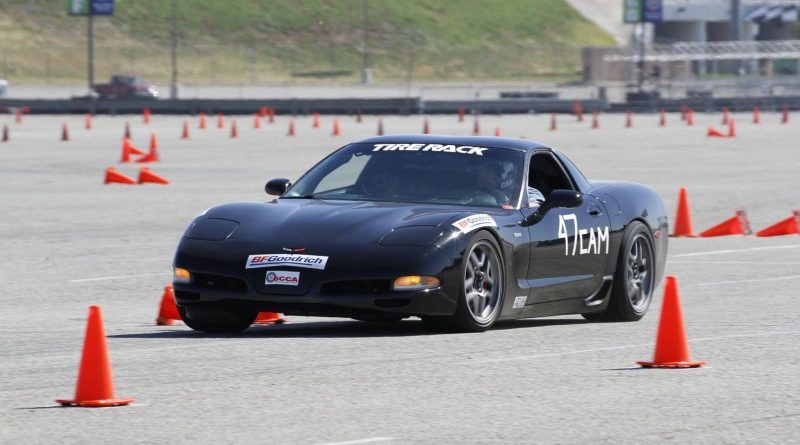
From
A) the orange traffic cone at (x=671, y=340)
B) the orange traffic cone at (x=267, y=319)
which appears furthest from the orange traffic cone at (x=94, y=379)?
the orange traffic cone at (x=267, y=319)

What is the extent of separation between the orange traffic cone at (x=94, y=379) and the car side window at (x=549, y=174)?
5.18 metres

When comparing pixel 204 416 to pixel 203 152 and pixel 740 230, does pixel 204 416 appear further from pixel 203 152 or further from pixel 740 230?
pixel 203 152

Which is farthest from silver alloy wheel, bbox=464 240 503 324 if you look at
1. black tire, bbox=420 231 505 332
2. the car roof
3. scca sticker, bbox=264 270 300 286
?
Answer: the car roof

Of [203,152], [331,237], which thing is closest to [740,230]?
[331,237]

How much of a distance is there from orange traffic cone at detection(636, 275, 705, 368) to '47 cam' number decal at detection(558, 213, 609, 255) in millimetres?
2385

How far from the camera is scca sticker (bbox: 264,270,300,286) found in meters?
10.1

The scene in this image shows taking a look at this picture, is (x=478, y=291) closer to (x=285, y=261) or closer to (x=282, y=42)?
(x=285, y=261)

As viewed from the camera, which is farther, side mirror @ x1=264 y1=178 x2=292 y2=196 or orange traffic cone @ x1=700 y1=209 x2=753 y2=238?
orange traffic cone @ x1=700 y1=209 x2=753 y2=238

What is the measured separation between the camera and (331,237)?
10.2 metres

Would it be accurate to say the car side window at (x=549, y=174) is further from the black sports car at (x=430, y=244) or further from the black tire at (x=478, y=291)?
the black tire at (x=478, y=291)

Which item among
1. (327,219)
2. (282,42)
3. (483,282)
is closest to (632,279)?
(483,282)

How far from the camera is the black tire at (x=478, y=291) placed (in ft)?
34.0

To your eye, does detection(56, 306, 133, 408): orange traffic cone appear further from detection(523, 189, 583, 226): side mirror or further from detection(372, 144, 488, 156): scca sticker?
detection(372, 144, 488, 156): scca sticker

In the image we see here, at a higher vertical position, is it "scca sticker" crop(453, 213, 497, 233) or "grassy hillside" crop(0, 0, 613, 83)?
"grassy hillside" crop(0, 0, 613, 83)
